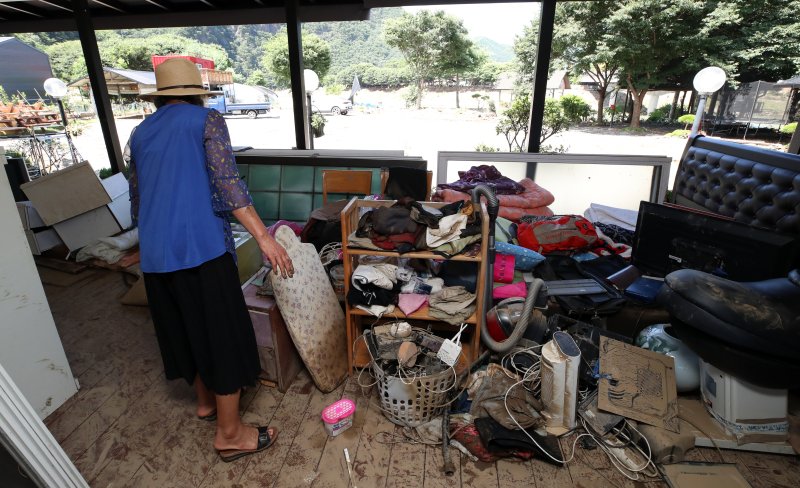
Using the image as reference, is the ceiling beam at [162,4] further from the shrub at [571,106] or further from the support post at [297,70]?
the shrub at [571,106]

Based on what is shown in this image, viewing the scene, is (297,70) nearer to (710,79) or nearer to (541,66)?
(541,66)

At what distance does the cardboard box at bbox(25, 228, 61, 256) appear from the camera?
365 cm

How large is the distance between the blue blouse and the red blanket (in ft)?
6.73

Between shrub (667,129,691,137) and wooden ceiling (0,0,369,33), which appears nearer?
wooden ceiling (0,0,369,33)

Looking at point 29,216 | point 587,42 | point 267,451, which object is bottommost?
point 267,451

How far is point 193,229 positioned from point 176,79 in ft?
1.75

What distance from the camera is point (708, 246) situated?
214cm

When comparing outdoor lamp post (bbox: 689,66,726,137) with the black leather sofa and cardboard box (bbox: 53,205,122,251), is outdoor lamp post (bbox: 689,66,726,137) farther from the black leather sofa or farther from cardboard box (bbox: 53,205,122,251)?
cardboard box (bbox: 53,205,122,251)

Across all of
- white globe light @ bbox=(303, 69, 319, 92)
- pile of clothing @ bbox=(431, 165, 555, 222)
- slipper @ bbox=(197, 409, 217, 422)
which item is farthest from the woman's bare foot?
white globe light @ bbox=(303, 69, 319, 92)

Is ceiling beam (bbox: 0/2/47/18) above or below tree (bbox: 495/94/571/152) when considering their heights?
above

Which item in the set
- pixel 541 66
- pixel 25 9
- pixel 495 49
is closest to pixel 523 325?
pixel 541 66

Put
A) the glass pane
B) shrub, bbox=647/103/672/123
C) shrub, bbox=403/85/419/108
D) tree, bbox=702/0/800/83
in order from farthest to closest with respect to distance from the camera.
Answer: shrub, bbox=403/85/419/108, the glass pane, shrub, bbox=647/103/672/123, tree, bbox=702/0/800/83

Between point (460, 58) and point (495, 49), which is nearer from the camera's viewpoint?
point (460, 58)

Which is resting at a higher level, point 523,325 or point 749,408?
point 523,325
